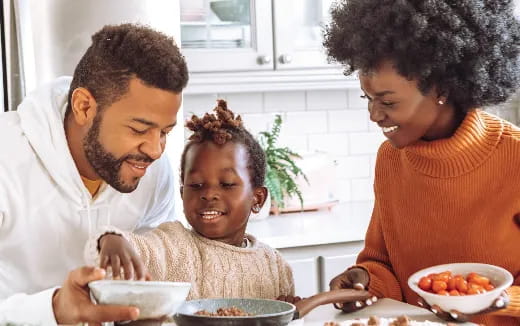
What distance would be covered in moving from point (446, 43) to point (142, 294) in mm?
900

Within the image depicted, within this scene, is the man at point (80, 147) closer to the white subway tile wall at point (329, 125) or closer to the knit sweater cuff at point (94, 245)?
the knit sweater cuff at point (94, 245)

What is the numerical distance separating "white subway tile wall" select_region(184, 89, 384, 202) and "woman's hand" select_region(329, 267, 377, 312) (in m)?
2.02

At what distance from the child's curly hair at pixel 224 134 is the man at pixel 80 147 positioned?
0.26m

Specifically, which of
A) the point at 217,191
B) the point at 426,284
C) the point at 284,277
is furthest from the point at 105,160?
the point at 426,284

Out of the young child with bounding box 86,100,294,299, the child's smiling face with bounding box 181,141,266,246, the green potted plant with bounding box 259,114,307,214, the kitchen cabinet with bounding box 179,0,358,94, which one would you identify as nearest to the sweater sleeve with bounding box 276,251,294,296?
the young child with bounding box 86,100,294,299

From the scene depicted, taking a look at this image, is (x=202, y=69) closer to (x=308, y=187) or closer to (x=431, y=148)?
(x=308, y=187)

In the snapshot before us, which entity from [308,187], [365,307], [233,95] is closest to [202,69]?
[233,95]

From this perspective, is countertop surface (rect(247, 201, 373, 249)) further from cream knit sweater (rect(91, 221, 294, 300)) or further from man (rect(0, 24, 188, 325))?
man (rect(0, 24, 188, 325))

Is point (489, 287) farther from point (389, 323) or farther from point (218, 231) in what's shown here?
point (218, 231)

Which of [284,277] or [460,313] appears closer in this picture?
[460,313]

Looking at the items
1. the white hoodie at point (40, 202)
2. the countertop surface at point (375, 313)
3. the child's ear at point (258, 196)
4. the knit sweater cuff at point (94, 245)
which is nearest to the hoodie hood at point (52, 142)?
the white hoodie at point (40, 202)

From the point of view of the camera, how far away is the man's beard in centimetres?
211

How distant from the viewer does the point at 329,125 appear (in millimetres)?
4418

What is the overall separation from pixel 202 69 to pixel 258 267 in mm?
1679
